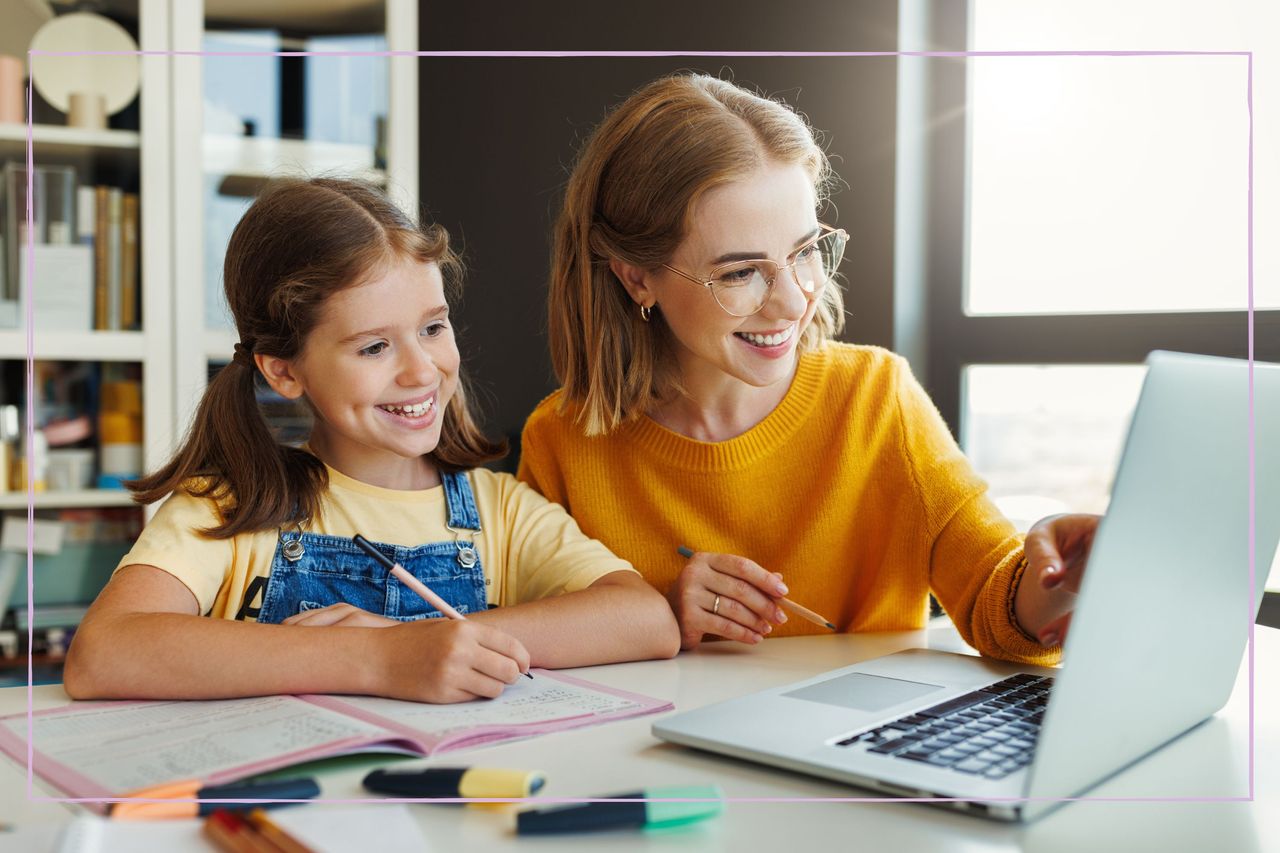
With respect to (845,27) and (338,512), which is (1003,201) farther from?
(338,512)

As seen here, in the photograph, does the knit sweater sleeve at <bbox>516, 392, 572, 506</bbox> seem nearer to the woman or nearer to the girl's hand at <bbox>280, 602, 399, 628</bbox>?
the woman

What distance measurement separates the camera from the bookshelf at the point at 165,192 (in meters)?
1.77

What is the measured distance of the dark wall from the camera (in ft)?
2.69

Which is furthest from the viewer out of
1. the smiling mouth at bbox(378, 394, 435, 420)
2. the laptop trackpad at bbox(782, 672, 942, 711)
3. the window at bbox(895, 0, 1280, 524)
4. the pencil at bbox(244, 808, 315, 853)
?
the smiling mouth at bbox(378, 394, 435, 420)

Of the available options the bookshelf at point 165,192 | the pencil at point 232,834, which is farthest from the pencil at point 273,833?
the bookshelf at point 165,192

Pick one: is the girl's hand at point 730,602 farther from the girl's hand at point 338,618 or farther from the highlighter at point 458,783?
the highlighter at point 458,783

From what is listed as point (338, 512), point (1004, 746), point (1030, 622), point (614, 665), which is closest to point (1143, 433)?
point (1004, 746)

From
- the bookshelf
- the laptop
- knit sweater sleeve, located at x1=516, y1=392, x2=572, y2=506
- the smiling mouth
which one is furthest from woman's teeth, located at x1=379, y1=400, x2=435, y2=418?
the bookshelf

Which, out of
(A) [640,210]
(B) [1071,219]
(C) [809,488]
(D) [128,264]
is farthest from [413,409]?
(D) [128,264]

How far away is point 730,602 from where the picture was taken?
0.83 m

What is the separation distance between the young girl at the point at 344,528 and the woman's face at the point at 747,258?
0.19 m

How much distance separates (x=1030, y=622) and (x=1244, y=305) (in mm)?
255

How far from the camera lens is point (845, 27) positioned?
2.74 feet

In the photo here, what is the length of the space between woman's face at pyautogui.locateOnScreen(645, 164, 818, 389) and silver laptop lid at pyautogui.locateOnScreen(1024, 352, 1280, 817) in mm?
377
